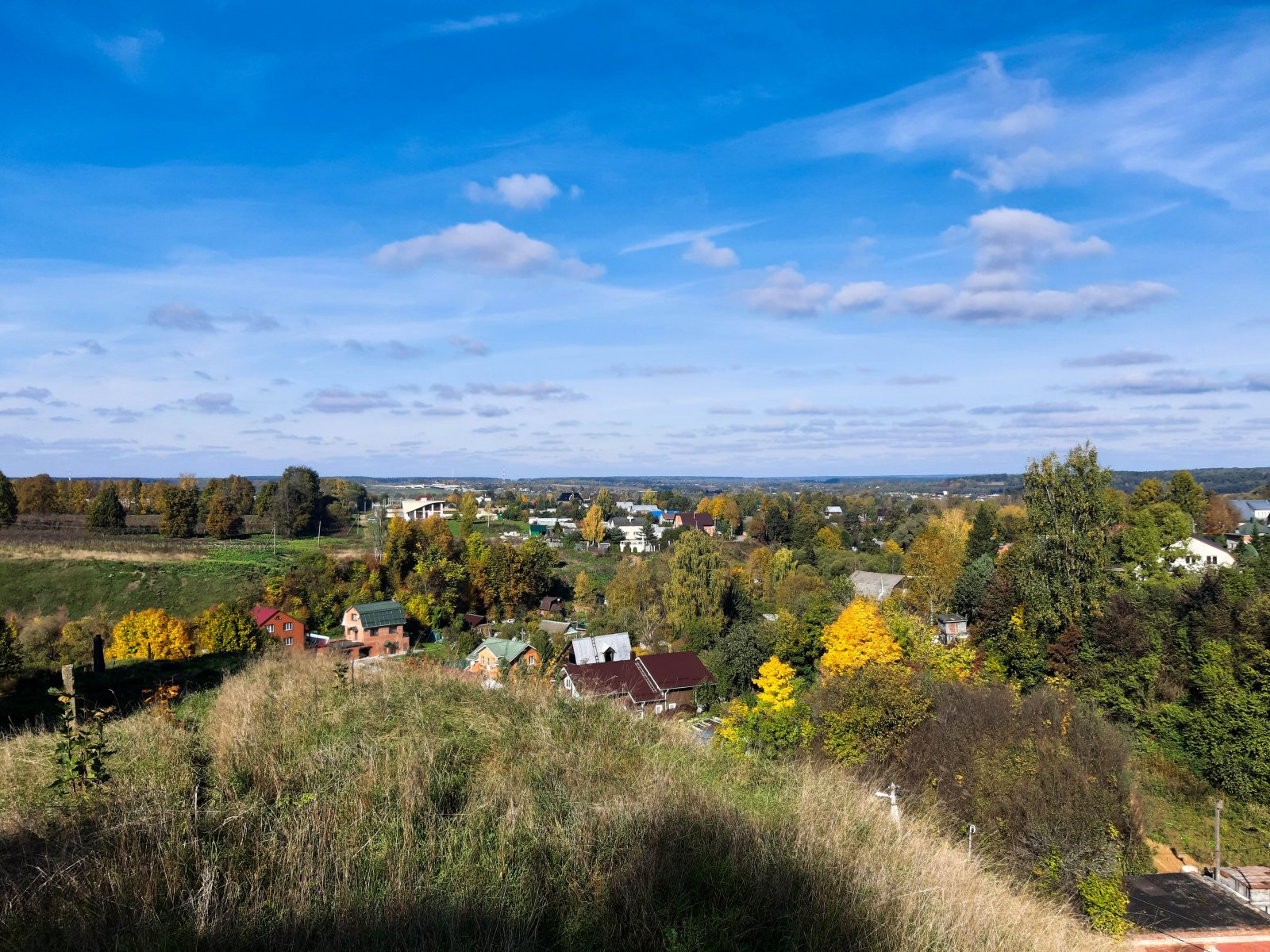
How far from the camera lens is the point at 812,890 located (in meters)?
3.98

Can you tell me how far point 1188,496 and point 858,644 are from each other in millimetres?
37729

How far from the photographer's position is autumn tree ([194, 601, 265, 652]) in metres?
29.5

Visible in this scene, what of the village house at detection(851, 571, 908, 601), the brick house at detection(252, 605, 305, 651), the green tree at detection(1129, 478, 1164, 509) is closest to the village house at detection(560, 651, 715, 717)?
the village house at detection(851, 571, 908, 601)

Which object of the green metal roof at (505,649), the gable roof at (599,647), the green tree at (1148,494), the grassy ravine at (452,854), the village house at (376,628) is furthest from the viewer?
the green tree at (1148,494)

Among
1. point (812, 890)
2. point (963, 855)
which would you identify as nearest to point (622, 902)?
point (812, 890)

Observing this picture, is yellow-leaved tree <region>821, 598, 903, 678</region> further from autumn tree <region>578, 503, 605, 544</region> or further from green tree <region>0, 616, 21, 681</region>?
autumn tree <region>578, 503, 605, 544</region>

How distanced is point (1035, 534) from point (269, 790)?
2359 cm

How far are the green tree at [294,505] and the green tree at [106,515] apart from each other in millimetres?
11162

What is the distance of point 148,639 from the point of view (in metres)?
28.6

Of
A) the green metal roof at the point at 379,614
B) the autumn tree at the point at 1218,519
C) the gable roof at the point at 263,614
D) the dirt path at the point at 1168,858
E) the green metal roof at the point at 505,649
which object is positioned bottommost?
the dirt path at the point at 1168,858

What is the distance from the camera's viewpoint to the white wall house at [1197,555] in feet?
102

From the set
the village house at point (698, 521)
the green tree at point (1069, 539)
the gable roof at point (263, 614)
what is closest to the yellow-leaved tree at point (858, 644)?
the green tree at point (1069, 539)

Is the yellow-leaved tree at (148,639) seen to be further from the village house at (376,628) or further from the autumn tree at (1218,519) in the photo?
the autumn tree at (1218,519)

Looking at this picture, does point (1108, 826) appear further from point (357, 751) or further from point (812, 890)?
point (357, 751)
